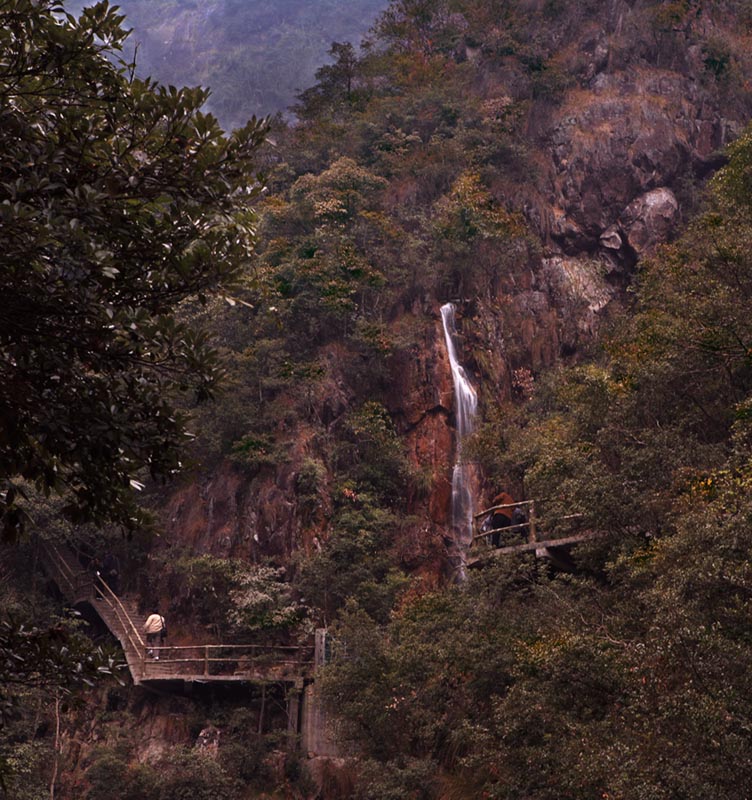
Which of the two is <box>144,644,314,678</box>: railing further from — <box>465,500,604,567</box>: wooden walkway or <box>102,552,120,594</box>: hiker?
<box>465,500,604,567</box>: wooden walkway

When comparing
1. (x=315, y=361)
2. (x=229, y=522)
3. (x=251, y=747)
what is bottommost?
(x=251, y=747)

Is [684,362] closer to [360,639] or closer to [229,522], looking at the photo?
[360,639]

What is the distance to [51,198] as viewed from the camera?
5.34m

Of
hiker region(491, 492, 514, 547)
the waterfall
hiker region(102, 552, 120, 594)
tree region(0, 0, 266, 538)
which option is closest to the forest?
tree region(0, 0, 266, 538)

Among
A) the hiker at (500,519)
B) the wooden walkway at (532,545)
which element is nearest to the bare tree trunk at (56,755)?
the wooden walkway at (532,545)

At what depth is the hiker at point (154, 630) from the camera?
959 inches

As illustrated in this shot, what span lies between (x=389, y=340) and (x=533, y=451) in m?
8.25

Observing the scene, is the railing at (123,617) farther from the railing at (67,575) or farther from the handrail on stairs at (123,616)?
the railing at (67,575)

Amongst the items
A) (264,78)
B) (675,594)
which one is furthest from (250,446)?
(264,78)

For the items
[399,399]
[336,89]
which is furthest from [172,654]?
[336,89]

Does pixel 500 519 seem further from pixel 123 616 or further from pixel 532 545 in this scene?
pixel 123 616

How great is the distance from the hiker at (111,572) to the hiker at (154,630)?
2.55 metres

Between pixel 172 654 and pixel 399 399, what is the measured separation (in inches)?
441

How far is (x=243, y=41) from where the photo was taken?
7269 centimetres
